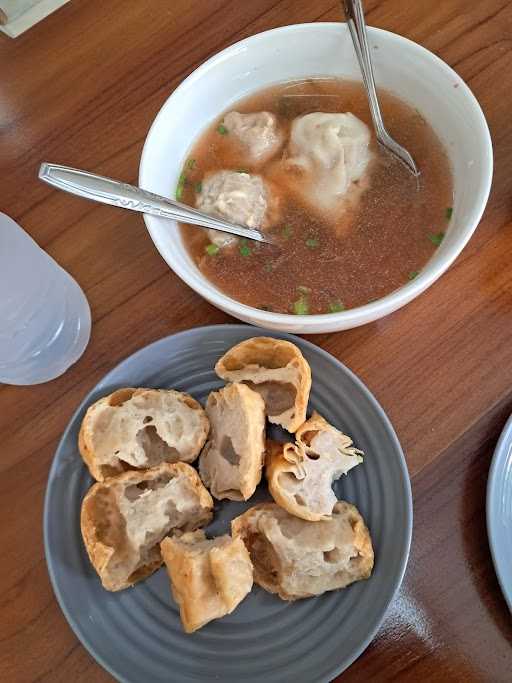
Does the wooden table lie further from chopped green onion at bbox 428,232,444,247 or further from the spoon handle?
the spoon handle

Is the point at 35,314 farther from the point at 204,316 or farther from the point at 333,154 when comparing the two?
the point at 333,154

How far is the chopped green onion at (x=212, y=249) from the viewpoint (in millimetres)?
996

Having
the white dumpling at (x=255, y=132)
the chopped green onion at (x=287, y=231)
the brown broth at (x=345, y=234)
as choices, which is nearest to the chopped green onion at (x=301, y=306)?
the brown broth at (x=345, y=234)

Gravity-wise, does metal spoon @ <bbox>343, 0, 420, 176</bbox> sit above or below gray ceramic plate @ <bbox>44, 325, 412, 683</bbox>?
above

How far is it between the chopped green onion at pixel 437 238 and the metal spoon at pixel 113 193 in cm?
32

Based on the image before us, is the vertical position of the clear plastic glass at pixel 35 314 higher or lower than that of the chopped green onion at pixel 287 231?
higher

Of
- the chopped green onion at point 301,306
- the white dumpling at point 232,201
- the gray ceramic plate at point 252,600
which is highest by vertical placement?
the white dumpling at point 232,201

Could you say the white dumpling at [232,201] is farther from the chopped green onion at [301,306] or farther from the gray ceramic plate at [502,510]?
the gray ceramic plate at [502,510]

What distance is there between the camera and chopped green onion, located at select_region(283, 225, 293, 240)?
101cm

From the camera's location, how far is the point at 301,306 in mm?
951

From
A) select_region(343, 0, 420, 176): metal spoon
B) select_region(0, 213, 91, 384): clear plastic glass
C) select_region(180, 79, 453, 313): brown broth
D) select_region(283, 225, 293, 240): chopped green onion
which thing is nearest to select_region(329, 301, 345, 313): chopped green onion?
select_region(180, 79, 453, 313): brown broth

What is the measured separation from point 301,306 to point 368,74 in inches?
13.9

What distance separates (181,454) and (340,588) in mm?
284

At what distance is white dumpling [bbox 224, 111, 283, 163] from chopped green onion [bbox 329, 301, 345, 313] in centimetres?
Answer: 28
